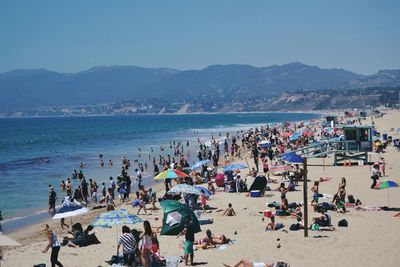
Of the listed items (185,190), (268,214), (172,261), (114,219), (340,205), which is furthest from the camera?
(185,190)

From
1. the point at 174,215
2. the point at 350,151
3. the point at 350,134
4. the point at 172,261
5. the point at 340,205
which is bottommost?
the point at 172,261

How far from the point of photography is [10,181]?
32.2 meters

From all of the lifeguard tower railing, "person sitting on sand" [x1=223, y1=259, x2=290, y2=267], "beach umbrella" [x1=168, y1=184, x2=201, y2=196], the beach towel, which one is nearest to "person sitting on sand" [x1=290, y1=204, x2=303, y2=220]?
"beach umbrella" [x1=168, y1=184, x2=201, y2=196]

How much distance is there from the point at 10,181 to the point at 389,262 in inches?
1077

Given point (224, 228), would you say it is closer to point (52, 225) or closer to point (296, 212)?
point (296, 212)

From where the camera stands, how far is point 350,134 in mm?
27547

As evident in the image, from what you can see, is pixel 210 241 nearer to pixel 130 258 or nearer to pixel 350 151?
pixel 130 258

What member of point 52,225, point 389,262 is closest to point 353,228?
point 389,262

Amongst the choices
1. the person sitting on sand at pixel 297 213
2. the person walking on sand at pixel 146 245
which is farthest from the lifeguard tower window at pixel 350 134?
the person walking on sand at pixel 146 245

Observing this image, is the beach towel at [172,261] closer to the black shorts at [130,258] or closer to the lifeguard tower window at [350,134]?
the black shorts at [130,258]

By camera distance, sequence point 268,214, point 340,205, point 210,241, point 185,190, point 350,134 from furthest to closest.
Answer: point 350,134, point 185,190, point 340,205, point 268,214, point 210,241

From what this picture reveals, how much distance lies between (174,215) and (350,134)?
55.8 ft

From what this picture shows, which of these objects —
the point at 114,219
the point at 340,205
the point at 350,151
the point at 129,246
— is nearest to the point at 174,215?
the point at 114,219

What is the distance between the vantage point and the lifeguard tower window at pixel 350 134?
27406 millimetres
